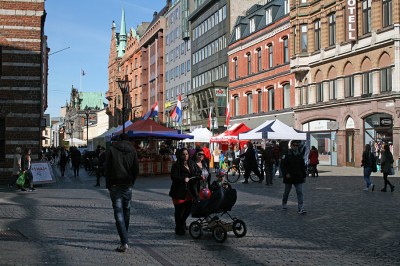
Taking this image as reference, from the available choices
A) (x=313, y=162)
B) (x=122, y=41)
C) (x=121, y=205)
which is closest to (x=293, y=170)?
(x=121, y=205)

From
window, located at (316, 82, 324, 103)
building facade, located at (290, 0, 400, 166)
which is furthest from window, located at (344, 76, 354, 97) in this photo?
window, located at (316, 82, 324, 103)

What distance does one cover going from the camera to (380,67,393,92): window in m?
32.8

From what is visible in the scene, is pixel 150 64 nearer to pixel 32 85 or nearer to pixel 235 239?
pixel 32 85

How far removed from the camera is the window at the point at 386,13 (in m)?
32.9

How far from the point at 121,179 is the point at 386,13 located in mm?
29134

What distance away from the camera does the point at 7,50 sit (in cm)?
2384

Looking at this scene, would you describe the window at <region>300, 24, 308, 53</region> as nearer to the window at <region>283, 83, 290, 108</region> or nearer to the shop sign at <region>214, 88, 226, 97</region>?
the window at <region>283, 83, 290, 108</region>

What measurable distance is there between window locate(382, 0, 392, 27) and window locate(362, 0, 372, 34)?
149 centimetres

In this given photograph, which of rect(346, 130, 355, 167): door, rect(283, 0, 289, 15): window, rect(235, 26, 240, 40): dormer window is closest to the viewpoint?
rect(346, 130, 355, 167): door

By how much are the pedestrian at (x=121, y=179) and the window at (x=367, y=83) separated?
2916 centimetres

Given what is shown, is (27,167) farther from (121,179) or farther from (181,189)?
(121,179)

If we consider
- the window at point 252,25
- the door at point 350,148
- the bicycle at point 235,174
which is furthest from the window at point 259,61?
the bicycle at point 235,174

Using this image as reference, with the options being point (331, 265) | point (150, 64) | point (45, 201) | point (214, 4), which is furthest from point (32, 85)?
point (150, 64)

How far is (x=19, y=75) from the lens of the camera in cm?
2398
